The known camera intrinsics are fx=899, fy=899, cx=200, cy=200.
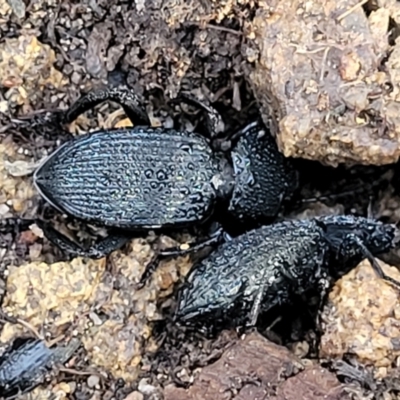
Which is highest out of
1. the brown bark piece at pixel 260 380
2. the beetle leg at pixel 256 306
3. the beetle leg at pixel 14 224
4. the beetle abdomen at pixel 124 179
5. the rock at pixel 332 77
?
the rock at pixel 332 77

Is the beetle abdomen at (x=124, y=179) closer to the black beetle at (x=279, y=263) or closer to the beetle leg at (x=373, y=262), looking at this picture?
the black beetle at (x=279, y=263)

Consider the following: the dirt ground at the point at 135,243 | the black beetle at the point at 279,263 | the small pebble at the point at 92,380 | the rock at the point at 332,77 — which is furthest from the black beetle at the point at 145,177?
the small pebble at the point at 92,380

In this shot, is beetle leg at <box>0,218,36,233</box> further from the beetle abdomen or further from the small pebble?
the small pebble

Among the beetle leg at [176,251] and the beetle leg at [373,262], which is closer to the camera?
the beetle leg at [373,262]

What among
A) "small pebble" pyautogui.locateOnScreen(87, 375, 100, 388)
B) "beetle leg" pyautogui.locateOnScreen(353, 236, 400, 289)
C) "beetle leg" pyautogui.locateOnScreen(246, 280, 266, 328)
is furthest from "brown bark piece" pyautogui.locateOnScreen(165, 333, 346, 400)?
"beetle leg" pyautogui.locateOnScreen(353, 236, 400, 289)

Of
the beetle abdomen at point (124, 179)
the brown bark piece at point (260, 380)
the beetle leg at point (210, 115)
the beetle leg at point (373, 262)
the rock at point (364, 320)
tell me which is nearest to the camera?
the brown bark piece at point (260, 380)

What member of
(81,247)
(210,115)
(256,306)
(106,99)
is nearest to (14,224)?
(81,247)
